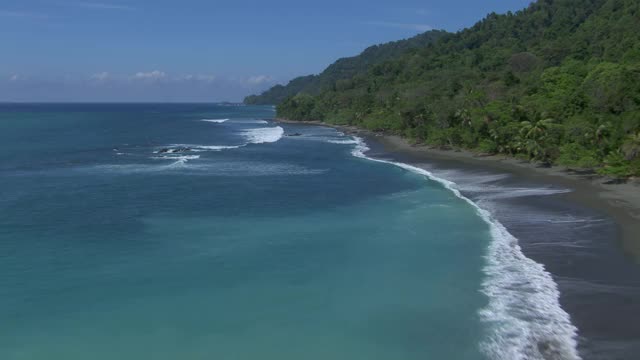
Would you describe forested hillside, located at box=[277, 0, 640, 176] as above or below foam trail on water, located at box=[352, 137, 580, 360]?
above

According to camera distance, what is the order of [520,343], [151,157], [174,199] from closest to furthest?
A: 1. [520,343]
2. [174,199]
3. [151,157]

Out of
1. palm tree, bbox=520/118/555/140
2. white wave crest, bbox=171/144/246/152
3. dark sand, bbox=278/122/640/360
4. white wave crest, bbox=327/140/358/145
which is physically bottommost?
white wave crest, bbox=171/144/246/152

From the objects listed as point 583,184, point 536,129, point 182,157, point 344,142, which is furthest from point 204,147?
point 583,184

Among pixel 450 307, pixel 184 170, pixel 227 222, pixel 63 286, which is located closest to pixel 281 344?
pixel 450 307

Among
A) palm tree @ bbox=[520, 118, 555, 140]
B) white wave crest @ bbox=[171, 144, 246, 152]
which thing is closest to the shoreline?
palm tree @ bbox=[520, 118, 555, 140]

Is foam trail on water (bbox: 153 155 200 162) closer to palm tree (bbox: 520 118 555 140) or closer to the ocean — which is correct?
the ocean

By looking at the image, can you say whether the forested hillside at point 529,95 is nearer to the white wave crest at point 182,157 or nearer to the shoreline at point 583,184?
the shoreline at point 583,184

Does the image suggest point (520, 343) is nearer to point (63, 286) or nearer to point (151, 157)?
point (63, 286)

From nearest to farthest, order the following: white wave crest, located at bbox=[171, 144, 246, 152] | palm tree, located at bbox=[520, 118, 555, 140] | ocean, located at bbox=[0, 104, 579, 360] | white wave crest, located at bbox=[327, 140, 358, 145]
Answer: ocean, located at bbox=[0, 104, 579, 360], palm tree, located at bbox=[520, 118, 555, 140], white wave crest, located at bbox=[171, 144, 246, 152], white wave crest, located at bbox=[327, 140, 358, 145]
